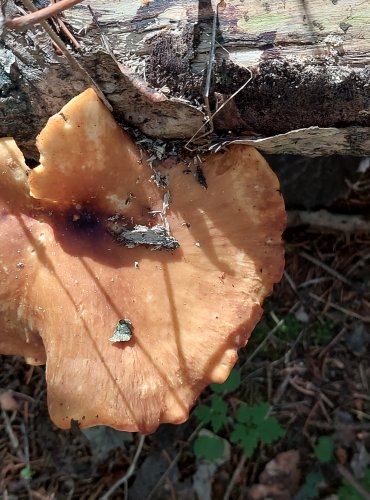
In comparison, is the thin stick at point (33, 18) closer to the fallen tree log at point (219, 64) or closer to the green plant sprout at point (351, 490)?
the fallen tree log at point (219, 64)

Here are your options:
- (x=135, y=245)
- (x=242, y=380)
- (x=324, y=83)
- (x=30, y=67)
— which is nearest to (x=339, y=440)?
(x=242, y=380)

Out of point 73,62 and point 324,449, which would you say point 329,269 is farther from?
point 73,62

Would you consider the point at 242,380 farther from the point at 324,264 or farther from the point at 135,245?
the point at 135,245

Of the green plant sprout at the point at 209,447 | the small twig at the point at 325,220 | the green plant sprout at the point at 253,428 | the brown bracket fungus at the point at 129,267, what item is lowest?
the green plant sprout at the point at 209,447

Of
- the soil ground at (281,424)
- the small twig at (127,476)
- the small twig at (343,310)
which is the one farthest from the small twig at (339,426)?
the small twig at (127,476)

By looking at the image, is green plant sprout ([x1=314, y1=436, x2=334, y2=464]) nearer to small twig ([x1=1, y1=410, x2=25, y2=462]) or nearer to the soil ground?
the soil ground

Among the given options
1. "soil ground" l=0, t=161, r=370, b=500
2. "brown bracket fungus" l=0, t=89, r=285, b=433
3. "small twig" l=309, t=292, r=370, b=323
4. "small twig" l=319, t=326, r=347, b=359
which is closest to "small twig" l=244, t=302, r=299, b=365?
"soil ground" l=0, t=161, r=370, b=500

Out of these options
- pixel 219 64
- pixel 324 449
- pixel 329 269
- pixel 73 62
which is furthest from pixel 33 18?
pixel 324 449
